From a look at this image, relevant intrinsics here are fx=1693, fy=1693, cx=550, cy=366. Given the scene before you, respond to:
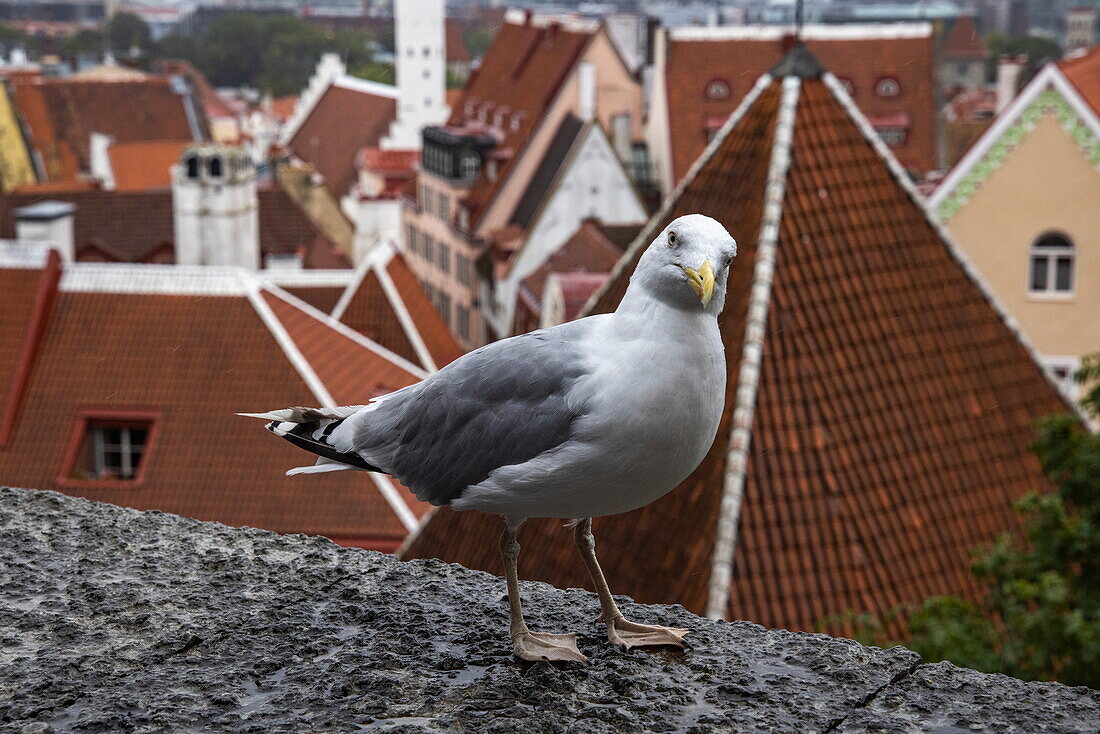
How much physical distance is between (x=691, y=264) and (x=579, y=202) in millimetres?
48155

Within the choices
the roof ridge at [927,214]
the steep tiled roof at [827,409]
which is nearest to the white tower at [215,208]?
the steep tiled roof at [827,409]

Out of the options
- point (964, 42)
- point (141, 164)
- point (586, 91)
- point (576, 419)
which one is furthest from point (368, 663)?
point (964, 42)

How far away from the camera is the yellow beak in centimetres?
380

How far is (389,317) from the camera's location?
94.1 ft

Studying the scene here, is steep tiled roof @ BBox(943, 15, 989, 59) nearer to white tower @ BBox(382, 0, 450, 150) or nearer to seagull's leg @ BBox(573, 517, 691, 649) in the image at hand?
white tower @ BBox(382, 0, 450, 150)

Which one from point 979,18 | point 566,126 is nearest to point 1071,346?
point 566,126

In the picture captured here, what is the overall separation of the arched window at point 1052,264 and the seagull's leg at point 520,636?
21.5m

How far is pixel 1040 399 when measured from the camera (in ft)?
42.1

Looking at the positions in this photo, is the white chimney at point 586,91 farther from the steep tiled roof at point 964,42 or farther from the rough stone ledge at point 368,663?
the steep tiled roof at point 964,42

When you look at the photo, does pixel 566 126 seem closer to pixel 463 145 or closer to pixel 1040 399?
pixel 463 145

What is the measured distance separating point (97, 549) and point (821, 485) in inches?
278

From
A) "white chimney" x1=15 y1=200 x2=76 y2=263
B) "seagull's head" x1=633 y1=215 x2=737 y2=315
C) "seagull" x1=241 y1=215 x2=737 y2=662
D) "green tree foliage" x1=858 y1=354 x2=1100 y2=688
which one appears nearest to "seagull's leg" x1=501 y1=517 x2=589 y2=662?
"seagull" x1=241 y1=215 x2=737 y2=662

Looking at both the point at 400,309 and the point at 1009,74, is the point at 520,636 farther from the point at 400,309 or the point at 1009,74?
the point at 1009,74

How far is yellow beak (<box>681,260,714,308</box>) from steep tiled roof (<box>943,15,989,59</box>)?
444 ft
